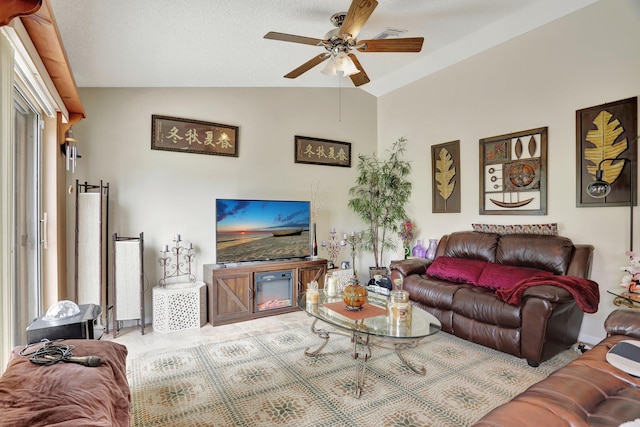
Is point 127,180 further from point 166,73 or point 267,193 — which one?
point 267,193

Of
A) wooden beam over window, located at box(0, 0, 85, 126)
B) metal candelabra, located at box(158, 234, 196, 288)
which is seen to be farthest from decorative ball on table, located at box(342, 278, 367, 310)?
wooden beam over window, located at box(0, 0, 85, 126)

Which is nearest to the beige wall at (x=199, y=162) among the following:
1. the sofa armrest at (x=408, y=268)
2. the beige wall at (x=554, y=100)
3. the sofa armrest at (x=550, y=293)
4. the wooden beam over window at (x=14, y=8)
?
the sofa armrest at (x=408, y=268)

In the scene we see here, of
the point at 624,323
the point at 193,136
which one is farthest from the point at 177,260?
the point at 624,323

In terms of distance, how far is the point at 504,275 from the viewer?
306 cm

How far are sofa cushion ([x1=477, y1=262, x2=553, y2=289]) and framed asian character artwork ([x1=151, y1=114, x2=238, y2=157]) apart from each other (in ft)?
10.3

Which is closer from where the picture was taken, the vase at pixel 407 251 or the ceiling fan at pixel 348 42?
the ceiling fan at pixel 348 42

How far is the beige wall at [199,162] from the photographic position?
351 cm

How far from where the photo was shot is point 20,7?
1.27 m

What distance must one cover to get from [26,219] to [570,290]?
4.21 metres

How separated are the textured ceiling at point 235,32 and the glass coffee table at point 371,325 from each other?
2.38 meters

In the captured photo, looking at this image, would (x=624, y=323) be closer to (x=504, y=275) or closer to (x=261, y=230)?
(x=504, y=275)

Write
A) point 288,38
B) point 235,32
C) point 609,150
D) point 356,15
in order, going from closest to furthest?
point 356,15 < point 288,38 < point 235,32 < point 609,150

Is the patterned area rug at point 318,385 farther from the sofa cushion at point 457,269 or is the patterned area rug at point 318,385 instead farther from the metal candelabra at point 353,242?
the metal candelabra at point 353,242

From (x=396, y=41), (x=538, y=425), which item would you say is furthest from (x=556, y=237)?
(x=538, y=425)
